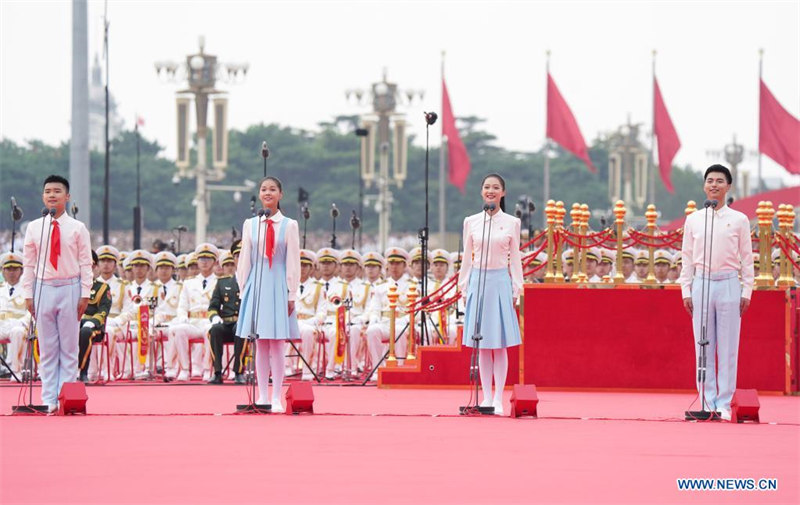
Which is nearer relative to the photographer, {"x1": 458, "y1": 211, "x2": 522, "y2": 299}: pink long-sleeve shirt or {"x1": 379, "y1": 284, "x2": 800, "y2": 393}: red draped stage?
{"x1": 458, "y1": 211, "x2": 522, "y2": 299}: pink long-sleeve shirt

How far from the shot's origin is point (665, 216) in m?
76.3

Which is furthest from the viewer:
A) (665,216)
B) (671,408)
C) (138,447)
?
(665,216)

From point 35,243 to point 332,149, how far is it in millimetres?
53712

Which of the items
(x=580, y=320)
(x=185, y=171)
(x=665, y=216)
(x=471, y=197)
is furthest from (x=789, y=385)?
(x=665, y=216)

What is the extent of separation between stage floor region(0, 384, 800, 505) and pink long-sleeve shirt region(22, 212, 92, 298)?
0.98m

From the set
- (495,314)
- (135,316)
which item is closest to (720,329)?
(495,314)

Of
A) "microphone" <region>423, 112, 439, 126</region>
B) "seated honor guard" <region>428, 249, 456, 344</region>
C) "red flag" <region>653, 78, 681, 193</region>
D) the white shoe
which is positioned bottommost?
the white shoe

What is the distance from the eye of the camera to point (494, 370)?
10508 millimetres

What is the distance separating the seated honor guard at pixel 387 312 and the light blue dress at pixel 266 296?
16.4 feet

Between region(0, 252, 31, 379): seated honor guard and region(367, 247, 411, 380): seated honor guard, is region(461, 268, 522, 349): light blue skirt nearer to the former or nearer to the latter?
region(367, 247, 411, 380): seated honor guard

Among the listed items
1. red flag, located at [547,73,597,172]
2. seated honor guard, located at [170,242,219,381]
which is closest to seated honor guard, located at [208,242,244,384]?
seated honor guard, located at [170,242,219,381]

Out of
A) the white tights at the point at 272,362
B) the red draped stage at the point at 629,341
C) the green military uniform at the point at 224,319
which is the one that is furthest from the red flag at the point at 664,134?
the white tights at the point at 272,362

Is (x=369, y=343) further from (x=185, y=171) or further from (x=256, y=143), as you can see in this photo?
(x=256, y=143)

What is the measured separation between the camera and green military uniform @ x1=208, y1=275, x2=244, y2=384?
572 inches
